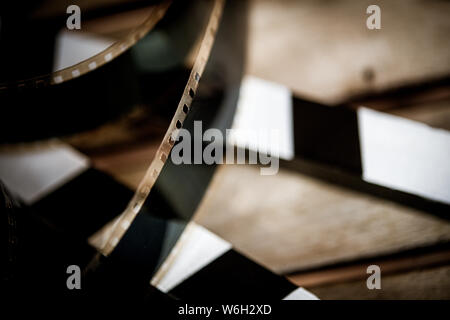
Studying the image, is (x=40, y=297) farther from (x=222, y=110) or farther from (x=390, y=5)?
(x=390, y=5)

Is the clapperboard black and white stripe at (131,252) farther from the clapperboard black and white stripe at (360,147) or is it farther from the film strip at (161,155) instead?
the clapperboard black and white stripe at (360,147)

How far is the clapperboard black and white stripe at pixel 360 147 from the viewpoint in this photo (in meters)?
0.54

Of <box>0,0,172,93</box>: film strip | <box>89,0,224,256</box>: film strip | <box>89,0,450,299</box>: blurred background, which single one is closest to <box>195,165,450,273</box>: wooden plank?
<box>89,0,450,299</box>: blurred background

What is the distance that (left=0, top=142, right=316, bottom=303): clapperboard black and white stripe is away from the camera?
0.48m

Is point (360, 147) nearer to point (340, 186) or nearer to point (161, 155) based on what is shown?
point (340, 186)

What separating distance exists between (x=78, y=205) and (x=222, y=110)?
12.0 inches

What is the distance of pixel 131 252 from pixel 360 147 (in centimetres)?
38

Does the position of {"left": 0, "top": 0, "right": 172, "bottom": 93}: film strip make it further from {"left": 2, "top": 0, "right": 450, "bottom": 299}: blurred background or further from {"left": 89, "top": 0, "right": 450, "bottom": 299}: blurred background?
{"left": 89, "top": 0, "right": 450, "bottom": 299}: blurred background

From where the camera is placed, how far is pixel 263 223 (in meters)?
0.57
